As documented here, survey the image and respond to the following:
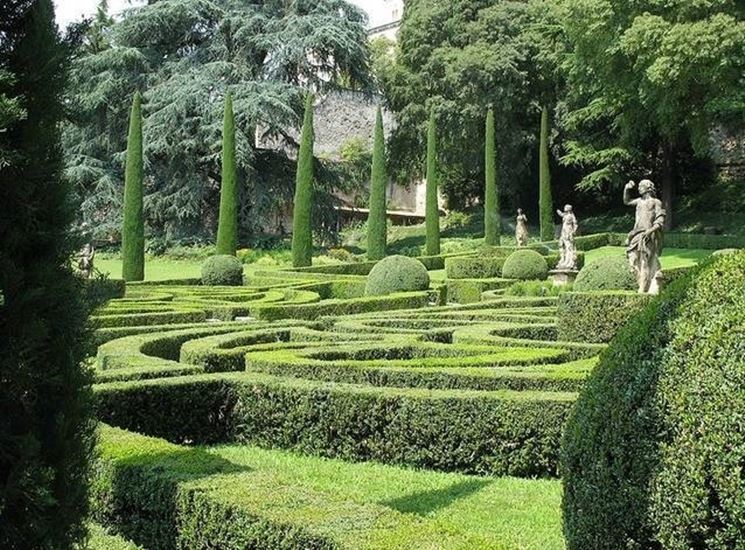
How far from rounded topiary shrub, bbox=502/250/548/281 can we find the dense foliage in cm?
1355

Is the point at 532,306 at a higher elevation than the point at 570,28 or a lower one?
lower

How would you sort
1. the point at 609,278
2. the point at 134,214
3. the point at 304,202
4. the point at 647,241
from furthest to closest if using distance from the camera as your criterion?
the point at 304,202 < the point at 134,214 < the point at 609,278 < the point at 647,241

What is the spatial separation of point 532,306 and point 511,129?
82.4 feet

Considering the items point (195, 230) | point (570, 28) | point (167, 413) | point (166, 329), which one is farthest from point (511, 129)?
point (167, 413)

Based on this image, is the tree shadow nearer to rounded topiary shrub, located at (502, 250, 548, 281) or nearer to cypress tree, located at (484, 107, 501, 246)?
rounded topiary shrub, located at (502, 250, 548, 281)

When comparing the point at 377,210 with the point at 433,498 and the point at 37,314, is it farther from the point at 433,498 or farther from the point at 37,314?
the point at 37,314

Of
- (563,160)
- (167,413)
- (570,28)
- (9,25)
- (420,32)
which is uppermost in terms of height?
(420,32)

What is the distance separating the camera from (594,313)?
11.2 meters

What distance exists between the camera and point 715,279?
10.0 feet

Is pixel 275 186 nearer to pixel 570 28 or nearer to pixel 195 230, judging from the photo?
pixel 195 230

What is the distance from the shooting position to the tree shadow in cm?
546

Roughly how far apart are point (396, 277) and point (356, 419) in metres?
11.2

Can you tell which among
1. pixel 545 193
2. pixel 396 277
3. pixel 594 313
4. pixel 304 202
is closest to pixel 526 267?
pixel 396 277

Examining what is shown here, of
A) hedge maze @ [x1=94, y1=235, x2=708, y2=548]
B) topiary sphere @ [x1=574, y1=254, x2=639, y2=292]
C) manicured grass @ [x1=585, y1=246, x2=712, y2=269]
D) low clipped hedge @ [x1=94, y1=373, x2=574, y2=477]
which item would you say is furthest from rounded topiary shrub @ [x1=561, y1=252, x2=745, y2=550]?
manicured grass @ [x1=585, y1=246, x2=712, y2=269]
